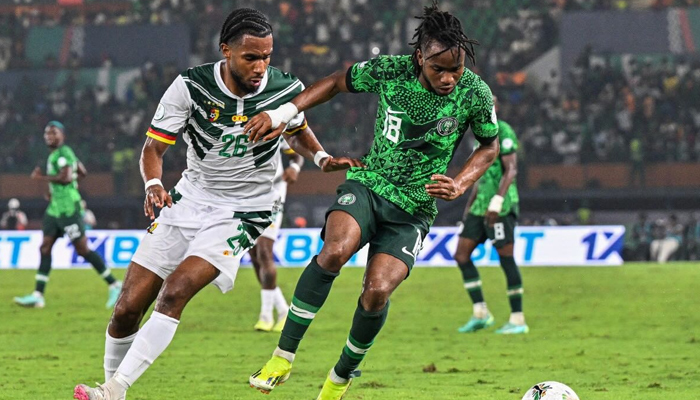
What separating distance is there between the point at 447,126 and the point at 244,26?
130 centimetres

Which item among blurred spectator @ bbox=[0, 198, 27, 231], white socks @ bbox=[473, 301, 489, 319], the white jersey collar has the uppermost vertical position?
the white jersey collar

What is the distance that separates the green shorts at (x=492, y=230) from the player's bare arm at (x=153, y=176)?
17.9 feet

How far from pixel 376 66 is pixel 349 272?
43.9ft

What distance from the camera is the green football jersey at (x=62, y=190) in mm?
13789

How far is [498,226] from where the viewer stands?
35.2 feet

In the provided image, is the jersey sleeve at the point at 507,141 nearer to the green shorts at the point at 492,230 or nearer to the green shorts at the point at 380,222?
the green shorts at the point at 492,230

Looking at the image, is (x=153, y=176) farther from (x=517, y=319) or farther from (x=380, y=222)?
(x=517, y=319)

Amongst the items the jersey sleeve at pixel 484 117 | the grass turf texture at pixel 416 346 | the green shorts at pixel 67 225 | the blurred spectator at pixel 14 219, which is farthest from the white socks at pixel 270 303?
the blurred spectator at pixel 14 219

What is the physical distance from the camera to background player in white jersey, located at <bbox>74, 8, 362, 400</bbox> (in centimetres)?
562

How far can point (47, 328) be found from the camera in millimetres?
11312

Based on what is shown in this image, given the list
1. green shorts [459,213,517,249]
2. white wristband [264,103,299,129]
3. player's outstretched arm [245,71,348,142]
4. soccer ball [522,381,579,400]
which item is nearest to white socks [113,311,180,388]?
player's outstretched arm [245,71,348,142]

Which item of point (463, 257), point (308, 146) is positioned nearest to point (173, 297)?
point (308, 146)

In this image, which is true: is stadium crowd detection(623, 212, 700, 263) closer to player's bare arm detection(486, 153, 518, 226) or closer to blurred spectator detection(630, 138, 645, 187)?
blurred spectator detection(630, 138, 645, 187)

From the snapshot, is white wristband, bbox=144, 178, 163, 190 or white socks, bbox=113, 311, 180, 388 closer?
white socks, bbox=113, 311, 180, 388
